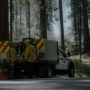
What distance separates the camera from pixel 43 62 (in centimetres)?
1620

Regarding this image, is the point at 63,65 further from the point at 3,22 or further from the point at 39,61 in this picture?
the point at 3,22

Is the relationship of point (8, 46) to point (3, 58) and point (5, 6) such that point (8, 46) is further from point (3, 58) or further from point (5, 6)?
point (5, 6)

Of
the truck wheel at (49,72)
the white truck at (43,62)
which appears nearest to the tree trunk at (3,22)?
the white truck at (43,62)

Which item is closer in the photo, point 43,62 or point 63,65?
point 43,62

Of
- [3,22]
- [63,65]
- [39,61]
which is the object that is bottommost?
[63,65]

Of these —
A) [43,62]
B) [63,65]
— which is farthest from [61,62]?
[43,62]

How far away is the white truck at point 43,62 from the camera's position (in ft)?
51.8

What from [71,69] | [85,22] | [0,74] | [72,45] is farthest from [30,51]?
[72,45]

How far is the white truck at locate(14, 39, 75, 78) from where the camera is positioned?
15773 mm

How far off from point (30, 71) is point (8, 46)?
1837 mm

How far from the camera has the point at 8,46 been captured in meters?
15.4

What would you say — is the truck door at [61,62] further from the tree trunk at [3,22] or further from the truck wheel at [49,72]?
the tree trunk at [3,22]

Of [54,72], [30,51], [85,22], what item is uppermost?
[85,22]

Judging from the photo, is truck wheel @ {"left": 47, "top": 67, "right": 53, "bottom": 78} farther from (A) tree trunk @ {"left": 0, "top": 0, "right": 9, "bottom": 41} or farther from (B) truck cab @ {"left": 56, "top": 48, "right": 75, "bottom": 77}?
(A) tree trunk @ {"left": 0, "top": 0, "right": 9, "bottom": 41}
